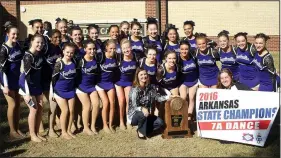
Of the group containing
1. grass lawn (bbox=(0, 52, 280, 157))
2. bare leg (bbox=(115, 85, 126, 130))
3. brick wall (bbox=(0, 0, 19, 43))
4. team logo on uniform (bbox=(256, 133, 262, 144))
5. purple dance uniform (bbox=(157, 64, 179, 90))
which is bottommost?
grass lawn (bbox=(0, 52, 280, 157))

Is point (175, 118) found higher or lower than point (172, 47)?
lower

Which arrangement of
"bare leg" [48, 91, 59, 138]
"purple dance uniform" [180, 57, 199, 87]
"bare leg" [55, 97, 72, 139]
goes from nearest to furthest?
"bare leg" [55, 97, 72, 139] < "bare leg" [48, 91, 59, 138] < "purple dance uniform" [180, 57, 199, 87]

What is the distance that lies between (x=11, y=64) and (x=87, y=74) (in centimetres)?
126

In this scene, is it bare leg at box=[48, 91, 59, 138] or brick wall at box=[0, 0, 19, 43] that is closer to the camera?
bare leg at box=[48, 91, 59, 138]

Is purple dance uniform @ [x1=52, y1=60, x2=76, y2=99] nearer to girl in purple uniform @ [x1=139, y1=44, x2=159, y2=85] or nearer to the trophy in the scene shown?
girl in purple uniform @ [x1=139, y1=44, x2=159, y2=85]

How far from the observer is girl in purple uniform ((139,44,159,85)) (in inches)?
268

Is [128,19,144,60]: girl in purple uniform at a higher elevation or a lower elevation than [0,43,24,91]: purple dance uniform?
higher

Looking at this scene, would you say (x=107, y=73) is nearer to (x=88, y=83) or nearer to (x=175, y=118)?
(x=88, y=83)

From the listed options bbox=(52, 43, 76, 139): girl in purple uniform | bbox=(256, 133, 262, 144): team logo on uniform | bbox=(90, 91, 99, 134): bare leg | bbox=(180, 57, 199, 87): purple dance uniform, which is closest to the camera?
bbox=(256, 133, 262, 144): team logo on uniform

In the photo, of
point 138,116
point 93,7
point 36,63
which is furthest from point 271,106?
point 93,7

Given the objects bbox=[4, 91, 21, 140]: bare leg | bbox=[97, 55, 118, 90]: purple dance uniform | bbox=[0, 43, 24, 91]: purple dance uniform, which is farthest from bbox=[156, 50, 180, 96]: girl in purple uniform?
bbox=[4, 91, 21, 140]: bare leg

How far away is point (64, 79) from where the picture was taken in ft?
21.1

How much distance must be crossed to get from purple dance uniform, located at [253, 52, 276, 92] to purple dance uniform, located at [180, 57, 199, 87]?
3.63ft

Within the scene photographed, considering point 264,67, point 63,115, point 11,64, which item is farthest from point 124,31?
point 264,67
